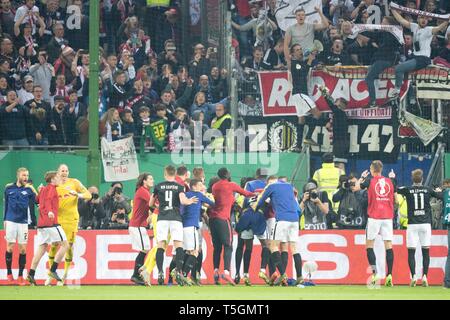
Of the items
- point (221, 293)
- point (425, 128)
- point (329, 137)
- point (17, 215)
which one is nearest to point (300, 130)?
point (329, 137)

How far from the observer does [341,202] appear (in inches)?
712

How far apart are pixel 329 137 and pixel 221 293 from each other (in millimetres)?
5771

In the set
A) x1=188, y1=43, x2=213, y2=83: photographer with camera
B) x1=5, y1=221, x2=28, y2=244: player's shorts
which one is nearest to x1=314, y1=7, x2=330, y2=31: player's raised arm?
x1=188, y1=43, x2=213, y2=83: photographer with camera

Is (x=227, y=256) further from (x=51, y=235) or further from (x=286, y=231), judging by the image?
(x=51, y=235)

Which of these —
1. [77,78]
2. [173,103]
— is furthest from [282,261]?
[77,78]

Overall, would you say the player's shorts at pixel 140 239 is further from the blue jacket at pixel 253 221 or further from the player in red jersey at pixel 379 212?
the player in red jersey at pixel 379 212

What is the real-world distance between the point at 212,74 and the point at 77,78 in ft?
8.35

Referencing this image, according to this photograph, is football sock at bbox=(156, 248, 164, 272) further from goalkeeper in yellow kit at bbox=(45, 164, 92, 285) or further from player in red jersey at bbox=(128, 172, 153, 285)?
goalkeeper in yellow kit at bbox=(45, 164, 92, 285)

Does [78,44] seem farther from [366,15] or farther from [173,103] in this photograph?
[366,15]

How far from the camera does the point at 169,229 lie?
53.5ft

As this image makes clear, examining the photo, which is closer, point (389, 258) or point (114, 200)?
point (389, 258)

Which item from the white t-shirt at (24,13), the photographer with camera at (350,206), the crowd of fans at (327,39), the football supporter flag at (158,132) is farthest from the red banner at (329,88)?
the white t-shirt at (24,13)

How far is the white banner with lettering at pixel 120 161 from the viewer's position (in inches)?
729

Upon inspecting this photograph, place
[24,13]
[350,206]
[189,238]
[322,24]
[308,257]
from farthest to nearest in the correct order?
[24,13] → [322,24] → [350,206] → [308,257] → [189,238]
